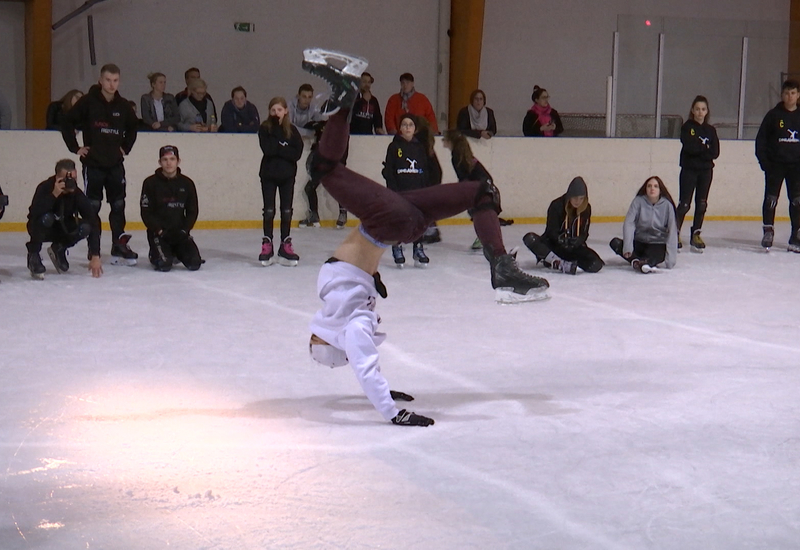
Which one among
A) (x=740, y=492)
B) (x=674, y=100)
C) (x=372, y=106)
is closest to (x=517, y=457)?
(x=740, y=492)

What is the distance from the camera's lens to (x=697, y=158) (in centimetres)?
899

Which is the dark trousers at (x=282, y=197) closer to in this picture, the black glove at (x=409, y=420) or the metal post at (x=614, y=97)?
the black glove at (x=409, y=420)

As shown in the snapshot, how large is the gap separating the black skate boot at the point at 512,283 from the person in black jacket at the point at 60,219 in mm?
4281

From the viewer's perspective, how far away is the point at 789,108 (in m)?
8.76

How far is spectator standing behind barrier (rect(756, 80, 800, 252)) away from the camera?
873 centimetres

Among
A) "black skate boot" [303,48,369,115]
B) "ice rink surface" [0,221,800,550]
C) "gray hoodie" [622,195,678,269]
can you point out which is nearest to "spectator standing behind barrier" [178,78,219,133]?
"ice rink surface" [0,221,800,550]

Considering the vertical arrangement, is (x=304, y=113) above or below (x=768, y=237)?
above

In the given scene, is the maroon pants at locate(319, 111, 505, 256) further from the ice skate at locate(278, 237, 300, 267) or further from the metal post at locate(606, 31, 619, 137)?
the metal post at locate(606, 31, 619, 137)

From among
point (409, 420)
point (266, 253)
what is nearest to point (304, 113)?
point (266, 253)

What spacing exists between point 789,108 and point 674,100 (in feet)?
10.0

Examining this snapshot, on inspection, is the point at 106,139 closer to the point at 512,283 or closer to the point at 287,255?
the point at 287,255

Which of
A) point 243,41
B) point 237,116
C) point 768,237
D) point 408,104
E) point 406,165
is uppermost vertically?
point 243,41

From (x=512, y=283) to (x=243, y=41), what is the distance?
10.8 metres

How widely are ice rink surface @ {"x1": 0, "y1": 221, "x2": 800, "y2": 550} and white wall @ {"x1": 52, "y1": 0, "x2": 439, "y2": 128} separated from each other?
22.2 feet
